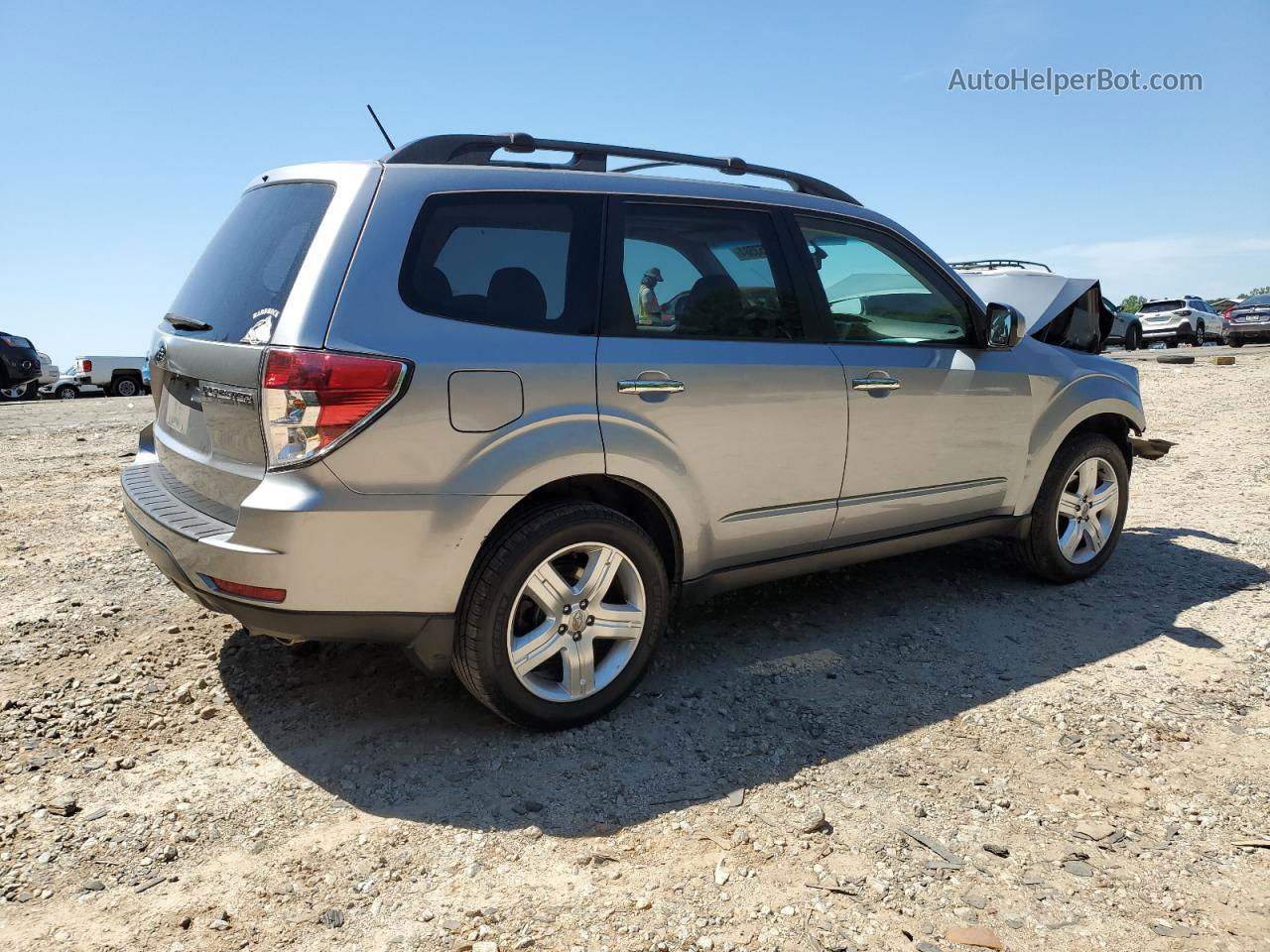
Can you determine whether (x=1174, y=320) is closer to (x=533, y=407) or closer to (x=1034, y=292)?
(x=1034, y=292)

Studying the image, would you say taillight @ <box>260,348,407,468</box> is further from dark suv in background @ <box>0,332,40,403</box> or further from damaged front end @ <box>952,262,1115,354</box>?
dark suv in background @ <box>0,332,40,403</box>

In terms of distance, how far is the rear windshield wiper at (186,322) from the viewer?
3330 mm

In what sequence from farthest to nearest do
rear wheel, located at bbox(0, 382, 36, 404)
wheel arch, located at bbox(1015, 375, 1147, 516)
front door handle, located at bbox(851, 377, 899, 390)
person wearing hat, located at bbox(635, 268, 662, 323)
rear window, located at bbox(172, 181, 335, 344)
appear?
rear wheel, located at bbox(0, 382, 36, 404)
wheel arch, located at bbox(1015, 375, 1147, 516)
front door handle, located at bbox(851, 377, 899, 390)
person wearing hat, located at bbox(635, 268, 662, 323)
rear window, located at bbox(172, 181, 335, 344)

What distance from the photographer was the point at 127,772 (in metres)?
3.18

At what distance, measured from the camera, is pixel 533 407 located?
3.17 meters

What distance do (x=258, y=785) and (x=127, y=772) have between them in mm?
462

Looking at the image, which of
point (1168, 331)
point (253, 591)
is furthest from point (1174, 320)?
point (253, 591)

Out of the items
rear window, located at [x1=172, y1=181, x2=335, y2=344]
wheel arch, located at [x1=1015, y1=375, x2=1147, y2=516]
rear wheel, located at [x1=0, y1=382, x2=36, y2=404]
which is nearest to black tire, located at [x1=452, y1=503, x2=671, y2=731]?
rear window, located at [x1=172, y1=181, x2=335, y2=344]

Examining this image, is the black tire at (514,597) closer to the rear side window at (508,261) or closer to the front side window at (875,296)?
the rear side window at (508,261)

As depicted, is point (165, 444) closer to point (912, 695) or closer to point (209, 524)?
point (209, 524)

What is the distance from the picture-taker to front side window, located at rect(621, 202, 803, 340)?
3.57 m

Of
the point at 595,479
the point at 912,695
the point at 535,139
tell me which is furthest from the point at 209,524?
the point at 912,695

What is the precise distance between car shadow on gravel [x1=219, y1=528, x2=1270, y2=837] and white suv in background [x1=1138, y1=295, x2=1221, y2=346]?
29.2m

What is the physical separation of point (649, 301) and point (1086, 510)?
2943mm
